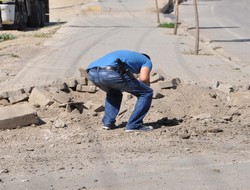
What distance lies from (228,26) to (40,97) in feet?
68.4

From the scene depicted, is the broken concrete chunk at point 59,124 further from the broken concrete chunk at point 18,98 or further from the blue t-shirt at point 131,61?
the broken concrete chunk at point 18,98

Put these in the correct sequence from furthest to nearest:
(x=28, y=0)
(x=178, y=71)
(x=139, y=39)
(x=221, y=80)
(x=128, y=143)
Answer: (x=28, y=0), (x=139, y=39), (x=178, y=71), (x=221, y=80), (x=128, y=143)

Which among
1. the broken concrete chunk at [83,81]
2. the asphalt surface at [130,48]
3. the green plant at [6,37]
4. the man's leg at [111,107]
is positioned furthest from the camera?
the green plant at [6,37]

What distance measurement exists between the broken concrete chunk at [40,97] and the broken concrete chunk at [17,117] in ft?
2.29

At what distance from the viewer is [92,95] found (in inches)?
414

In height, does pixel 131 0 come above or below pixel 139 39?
below

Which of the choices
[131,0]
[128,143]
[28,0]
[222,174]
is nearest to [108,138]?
[128,143]

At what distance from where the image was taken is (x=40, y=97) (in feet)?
31.8

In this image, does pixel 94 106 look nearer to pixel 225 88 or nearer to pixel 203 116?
pixel 203 116

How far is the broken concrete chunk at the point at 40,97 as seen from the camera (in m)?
9.53

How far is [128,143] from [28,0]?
21.6 metres

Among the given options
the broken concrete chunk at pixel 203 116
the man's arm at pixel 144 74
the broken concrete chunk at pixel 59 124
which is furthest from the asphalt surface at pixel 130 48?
the man's arm at pixel 144 74

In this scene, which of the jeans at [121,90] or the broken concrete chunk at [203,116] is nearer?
the jeans at [121,90]

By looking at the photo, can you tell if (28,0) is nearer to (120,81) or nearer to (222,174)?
(120,81)
